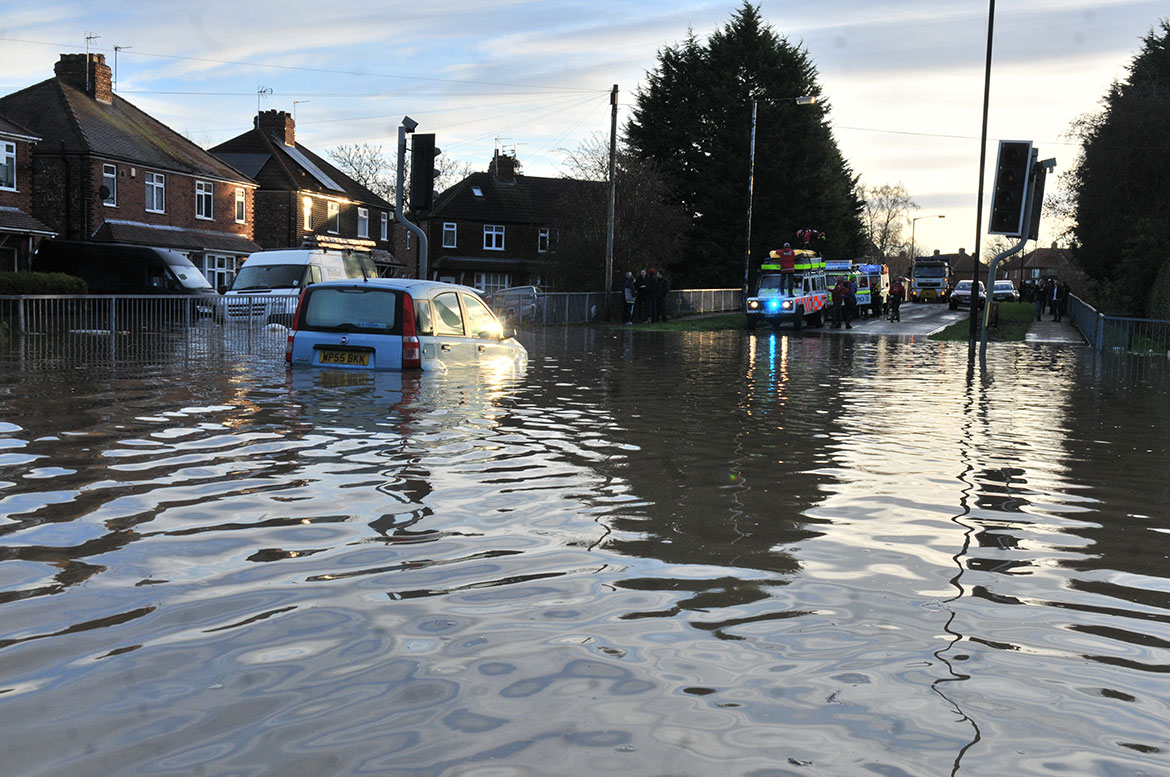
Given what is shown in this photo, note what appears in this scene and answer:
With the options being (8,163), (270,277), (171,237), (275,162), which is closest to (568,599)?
(270,277)

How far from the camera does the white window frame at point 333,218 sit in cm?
6047

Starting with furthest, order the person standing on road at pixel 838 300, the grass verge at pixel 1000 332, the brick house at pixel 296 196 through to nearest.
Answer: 1. the brick house at pixel 296 196
2. the person standing on road at pixel 838 300
3. the grass verge at pixel 1000 332

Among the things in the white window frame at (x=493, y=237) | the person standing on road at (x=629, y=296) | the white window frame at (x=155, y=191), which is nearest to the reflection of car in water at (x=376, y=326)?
the person standing on road at (x=629, y=296)

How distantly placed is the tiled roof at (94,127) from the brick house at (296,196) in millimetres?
7998

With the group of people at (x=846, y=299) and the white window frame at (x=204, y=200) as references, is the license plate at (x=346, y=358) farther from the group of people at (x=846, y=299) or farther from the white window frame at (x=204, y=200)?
the white window frame at (x=204, y=200)

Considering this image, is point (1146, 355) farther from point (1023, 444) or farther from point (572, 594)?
point (572, 594)

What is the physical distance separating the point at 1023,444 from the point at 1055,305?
153 ft

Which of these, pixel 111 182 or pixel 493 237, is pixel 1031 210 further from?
pixel 493 237

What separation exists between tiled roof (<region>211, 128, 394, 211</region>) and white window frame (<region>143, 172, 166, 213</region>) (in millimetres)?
11917

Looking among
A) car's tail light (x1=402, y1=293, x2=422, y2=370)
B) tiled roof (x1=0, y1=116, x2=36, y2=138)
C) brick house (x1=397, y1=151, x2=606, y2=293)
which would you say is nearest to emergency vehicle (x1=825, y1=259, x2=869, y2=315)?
brick house (x1=397, y1=151, x2=606, y2=293)

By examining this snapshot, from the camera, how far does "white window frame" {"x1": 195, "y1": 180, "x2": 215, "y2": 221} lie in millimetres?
47469

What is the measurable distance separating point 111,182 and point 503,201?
38.3 meters

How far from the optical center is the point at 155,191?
4494 cm

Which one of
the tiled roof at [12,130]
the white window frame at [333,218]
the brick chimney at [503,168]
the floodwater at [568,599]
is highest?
the brick chimney at [503,168]
